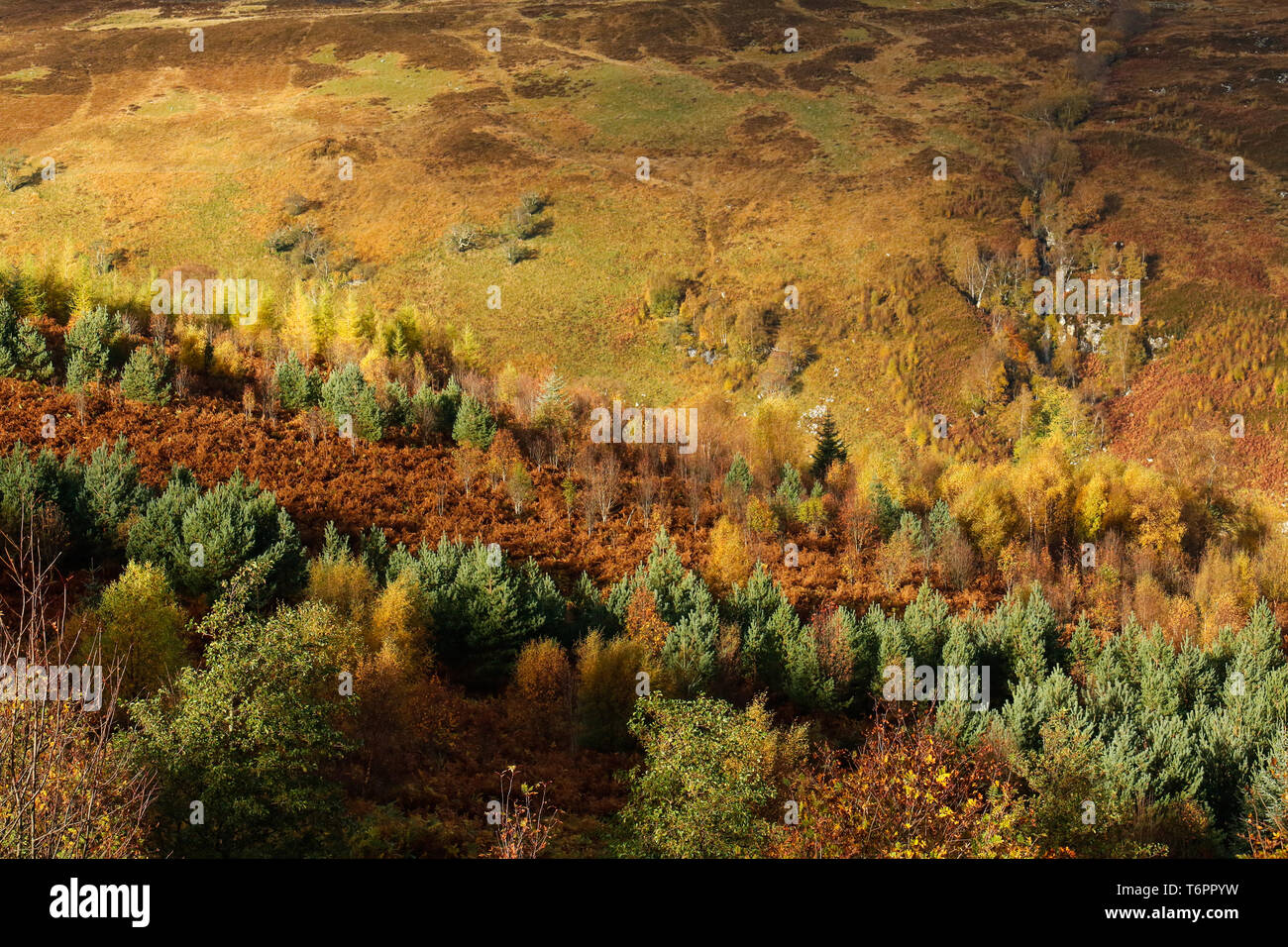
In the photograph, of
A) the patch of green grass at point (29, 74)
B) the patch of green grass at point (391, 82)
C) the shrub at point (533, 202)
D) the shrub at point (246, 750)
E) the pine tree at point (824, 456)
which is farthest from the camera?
the patch of green grass at point (29, 74)

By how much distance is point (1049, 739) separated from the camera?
36.7 meters

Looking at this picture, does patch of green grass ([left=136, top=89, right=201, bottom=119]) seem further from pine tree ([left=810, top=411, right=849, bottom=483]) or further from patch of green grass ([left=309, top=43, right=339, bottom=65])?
pine tree ([left=810, top=411, right=849, bottom=483])

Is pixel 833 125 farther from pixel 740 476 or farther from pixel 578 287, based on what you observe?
pixel 740 476

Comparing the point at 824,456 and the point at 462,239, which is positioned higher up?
the point at 462,239

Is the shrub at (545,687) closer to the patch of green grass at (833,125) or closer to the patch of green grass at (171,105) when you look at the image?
the patch of green grass at (833,125)

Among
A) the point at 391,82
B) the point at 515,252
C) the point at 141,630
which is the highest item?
the point at 391,82

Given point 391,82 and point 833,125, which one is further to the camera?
point 391,82

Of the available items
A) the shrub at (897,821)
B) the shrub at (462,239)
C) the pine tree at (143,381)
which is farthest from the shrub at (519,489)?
the shrub at (462,239)

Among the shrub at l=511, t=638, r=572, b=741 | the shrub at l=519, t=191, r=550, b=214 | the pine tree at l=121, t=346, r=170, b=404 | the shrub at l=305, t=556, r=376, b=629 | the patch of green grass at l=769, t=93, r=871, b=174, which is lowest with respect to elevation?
the shrub at l=511, t=638, r=572, b=741

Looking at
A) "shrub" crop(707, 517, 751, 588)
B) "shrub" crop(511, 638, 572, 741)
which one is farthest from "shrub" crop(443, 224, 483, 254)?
"shrub" crop(511, 638, 572, 741)

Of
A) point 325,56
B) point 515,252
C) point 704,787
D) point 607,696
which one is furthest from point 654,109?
point 704,787

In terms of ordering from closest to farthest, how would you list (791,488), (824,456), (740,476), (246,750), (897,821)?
(246,750) → (897,821) → (791,488) → (740,476) → (824,456)
